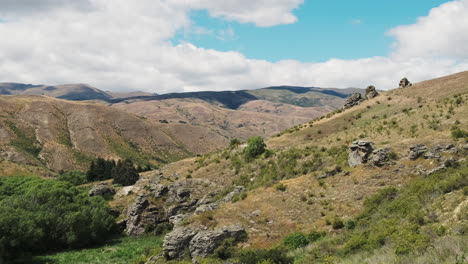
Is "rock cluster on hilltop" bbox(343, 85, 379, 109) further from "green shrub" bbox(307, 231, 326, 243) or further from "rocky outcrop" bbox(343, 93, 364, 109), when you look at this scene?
"green shrub" bbox(307, 231, 326, 243)

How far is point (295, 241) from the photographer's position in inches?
749

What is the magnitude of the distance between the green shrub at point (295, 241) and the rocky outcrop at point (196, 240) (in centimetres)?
328

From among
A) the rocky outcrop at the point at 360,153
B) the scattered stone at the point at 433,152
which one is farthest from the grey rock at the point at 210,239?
the scattered stone at the point at 433,152

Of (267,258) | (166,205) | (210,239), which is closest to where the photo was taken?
(267,258)

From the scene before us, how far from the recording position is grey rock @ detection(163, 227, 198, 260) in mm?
21062

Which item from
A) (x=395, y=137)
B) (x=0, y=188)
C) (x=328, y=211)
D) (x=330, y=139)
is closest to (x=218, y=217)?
(x=328, y=211)

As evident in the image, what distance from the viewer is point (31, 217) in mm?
37906

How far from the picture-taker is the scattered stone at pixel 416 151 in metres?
24.5

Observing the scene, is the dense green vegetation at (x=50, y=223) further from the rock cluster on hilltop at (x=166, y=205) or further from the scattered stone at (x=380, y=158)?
the scattered stone at (x=380, y=158)

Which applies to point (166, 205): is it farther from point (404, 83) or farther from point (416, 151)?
point (404, 83)

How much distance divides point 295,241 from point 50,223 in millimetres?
34459

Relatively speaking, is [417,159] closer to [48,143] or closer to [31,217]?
[31,217]

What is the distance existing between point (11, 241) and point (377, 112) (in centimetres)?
5545

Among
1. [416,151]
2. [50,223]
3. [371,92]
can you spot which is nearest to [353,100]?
[371,92]
